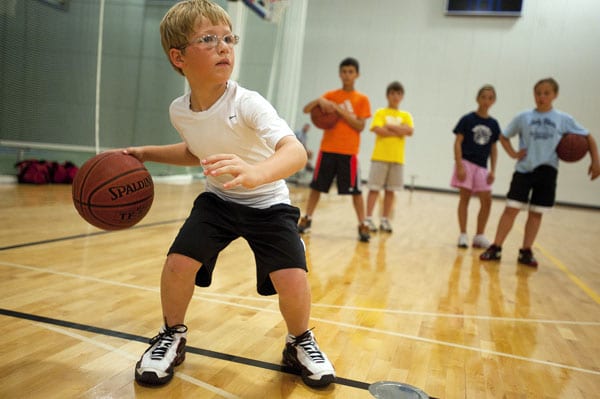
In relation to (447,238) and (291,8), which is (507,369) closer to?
(447,238)

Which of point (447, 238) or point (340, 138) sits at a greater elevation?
point (340, 138)

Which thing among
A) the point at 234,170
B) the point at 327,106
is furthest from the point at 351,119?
the point at 234,170

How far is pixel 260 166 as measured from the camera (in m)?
1.34

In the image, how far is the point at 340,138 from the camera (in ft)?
14.8

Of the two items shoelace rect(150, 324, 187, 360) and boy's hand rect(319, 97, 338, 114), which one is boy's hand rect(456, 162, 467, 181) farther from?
shoelace rect(150, 324, 187, 360)

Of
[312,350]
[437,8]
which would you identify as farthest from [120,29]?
[437,8]

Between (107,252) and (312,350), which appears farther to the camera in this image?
(107,252)

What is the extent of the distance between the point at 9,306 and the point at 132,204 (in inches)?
28.7

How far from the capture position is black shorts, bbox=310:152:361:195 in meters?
4.49

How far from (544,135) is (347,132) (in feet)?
5.10

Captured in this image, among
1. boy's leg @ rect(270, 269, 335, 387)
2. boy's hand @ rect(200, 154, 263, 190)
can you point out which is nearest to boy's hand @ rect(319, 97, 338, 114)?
boy's leg @ rect(270, 269, 335, 387)

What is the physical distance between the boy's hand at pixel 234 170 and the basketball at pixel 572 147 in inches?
127

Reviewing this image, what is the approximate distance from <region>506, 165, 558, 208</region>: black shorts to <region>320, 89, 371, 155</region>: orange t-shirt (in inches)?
52.8

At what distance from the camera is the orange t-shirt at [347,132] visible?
450cm
